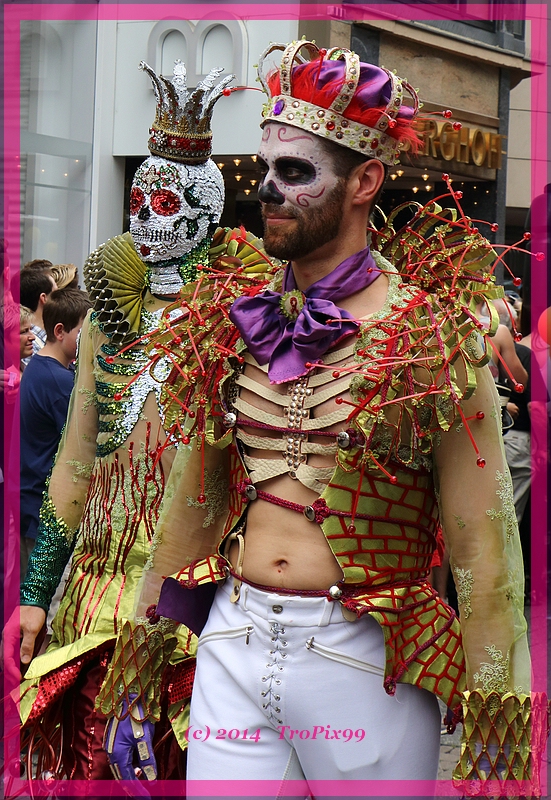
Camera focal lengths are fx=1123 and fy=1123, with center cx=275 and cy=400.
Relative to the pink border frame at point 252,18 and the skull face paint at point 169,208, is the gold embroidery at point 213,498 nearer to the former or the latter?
the pink border frame at point 252,18

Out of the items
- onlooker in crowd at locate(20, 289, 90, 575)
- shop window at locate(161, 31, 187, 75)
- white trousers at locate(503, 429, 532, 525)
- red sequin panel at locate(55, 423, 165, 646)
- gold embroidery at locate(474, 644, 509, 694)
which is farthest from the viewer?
shop window at locate(161, 31, 187, 75)

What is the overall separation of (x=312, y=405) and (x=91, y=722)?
4.65 ft

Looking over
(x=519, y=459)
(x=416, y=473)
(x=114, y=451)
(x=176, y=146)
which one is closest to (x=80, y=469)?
(x=114, y=451)

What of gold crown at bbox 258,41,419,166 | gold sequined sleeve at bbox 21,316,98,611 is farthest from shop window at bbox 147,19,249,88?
gold crown at bbox 258,41,419,166

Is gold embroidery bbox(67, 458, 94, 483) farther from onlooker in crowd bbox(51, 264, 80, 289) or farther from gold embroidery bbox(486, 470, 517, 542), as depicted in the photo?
onlooker in crowd bbox(51, 264, 80, 289)

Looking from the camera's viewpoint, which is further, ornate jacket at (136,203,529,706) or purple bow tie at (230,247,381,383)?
purple bow tie at (230,247,381,383)

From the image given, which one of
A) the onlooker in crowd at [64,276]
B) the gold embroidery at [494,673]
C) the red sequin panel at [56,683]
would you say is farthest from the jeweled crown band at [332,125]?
the onlooker in crowd at [64,276]

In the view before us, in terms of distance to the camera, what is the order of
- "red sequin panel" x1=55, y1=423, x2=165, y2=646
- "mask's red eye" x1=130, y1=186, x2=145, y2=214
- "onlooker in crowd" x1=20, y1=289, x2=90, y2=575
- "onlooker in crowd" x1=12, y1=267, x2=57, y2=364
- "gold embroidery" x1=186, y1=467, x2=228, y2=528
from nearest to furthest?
"gold embroidery" x1=186, y1=467, x2=228, y2=528 < "red sequin panel" x1=55, y1=423, x2=165, y2=646 < "mask's red eye" x1=130, y1=186, x2=145, y2=214 < "onlooker in crowd" x1=20, y1=289, x2=90, y2=575 < "onlooker in crowd" x1=12, y1=267, x2=57, y2=364

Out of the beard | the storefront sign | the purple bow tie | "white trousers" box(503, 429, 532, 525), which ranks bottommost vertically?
"white trousers" box(503, 429, 532, 525)

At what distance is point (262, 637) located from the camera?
2201mm

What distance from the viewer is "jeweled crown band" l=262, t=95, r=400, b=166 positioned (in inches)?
88.7

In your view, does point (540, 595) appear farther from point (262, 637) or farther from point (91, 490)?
point (262, 637)

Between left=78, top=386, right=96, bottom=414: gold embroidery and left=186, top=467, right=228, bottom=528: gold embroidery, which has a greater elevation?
left=78, top=386, right=96, bottom=414: gold embroidery

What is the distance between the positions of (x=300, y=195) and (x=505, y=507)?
0.74 m
